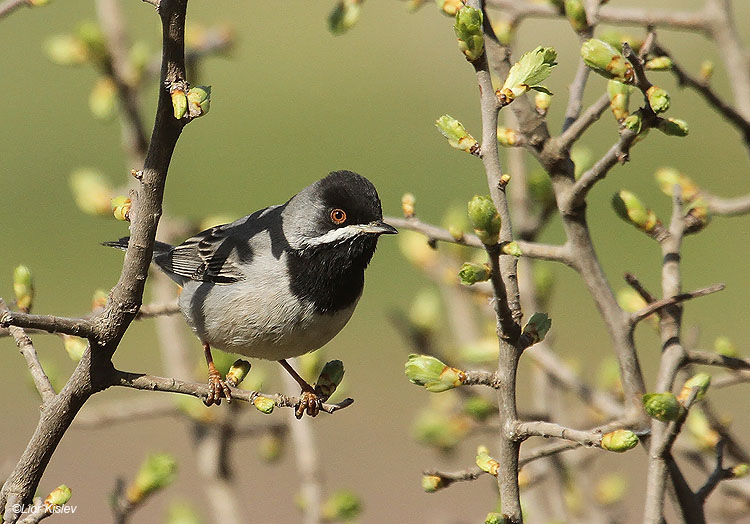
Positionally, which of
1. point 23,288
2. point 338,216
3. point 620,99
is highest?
point 338,216

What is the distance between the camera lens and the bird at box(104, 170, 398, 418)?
427 cm

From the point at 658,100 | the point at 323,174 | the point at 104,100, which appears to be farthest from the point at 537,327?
the point at 323,174

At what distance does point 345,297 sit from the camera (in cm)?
440

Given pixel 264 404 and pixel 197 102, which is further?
pixel 264 404

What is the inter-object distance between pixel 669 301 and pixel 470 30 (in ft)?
3.71

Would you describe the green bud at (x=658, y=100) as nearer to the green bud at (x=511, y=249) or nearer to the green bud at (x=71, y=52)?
the green bud at (x=511, y=249)

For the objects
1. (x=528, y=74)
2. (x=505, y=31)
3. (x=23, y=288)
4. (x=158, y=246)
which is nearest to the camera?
(x=528, y=74)

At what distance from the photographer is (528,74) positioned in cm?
264

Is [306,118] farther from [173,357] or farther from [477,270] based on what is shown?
[477,270]

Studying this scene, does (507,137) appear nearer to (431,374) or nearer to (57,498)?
(431,374)

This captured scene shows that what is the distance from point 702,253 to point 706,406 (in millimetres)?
11022

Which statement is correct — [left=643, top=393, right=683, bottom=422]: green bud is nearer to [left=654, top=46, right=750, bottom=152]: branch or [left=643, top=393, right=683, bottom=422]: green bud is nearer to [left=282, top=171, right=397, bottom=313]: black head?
[left=654, top=46, right=750, bottom=152]: branch

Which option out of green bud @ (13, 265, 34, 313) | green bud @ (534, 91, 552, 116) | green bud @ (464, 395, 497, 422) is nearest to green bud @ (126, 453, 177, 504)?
green bud @ (13, 265, 34, 313)

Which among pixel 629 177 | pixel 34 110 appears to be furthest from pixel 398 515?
pixel 34 110
